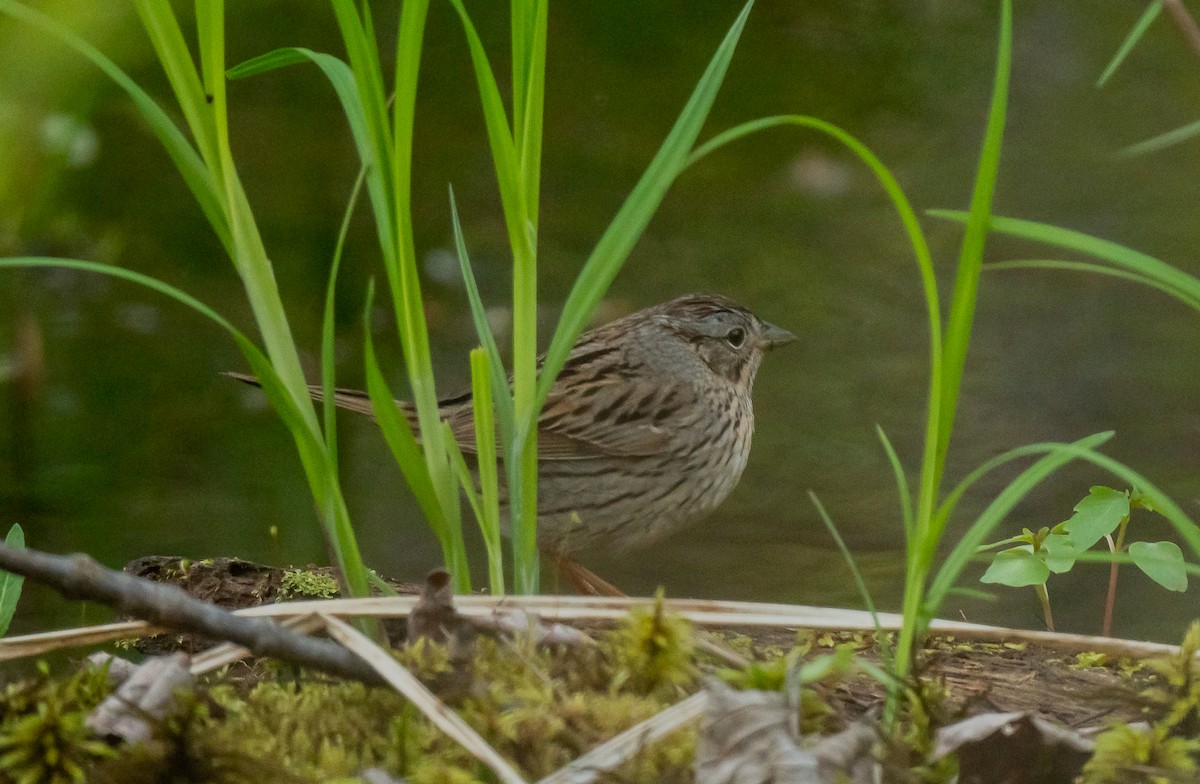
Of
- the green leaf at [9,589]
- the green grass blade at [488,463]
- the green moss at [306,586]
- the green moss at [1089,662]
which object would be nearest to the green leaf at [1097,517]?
the green moss at [1089,662]

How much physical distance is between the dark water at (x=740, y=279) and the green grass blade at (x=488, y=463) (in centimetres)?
221

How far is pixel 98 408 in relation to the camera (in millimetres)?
4652

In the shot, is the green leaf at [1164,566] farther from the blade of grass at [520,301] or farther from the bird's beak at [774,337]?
the bird's beak at [774,337]

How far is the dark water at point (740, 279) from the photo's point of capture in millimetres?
4438

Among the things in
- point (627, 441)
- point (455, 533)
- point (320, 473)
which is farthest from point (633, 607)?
point (627, 441)

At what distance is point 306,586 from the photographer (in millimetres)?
2691

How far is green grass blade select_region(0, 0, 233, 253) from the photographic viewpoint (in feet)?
6.09

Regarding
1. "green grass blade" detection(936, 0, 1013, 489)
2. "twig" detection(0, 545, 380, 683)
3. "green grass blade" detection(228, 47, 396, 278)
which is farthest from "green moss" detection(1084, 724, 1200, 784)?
"green grass blade" detection(228, 47, 396, 278)

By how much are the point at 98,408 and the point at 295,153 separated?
1192mm

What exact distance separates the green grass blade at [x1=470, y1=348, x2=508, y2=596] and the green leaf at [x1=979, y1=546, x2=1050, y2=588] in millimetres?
882

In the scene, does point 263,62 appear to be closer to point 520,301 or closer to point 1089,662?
Answer: point 520,301

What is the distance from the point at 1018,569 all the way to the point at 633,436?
1.61m

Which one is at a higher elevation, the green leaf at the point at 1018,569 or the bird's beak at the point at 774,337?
the bird's beak at the point at 774,337

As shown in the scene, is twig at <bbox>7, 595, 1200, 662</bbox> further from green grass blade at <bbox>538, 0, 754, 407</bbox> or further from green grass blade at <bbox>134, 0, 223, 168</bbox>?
green grass blade at <bbox>134, 0, 223, 168</bbox>
